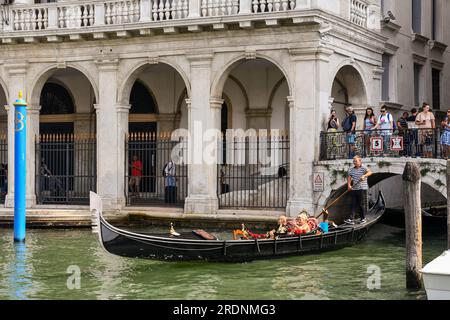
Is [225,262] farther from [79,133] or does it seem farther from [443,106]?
[443,106]

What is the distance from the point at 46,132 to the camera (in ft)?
85.4

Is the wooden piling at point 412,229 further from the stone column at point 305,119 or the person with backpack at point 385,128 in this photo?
the stone column at point 305,119

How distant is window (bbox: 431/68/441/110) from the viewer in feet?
88.3

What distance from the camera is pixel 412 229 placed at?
13.0 meters

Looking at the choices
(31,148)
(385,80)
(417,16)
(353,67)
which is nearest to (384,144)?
(353,67)

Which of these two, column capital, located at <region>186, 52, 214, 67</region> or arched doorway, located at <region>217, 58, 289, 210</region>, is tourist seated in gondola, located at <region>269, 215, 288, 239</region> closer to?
arched doorway, located at <region>217, 58, 289, 210</region>

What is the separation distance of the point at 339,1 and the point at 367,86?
2.62 m

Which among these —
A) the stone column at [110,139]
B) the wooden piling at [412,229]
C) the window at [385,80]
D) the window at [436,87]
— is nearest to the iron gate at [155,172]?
the stone column at [110,139]

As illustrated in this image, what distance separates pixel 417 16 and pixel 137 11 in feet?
29.3

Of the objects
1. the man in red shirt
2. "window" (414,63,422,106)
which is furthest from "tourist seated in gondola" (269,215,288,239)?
"window" (414,63,422,106)

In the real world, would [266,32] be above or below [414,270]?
above

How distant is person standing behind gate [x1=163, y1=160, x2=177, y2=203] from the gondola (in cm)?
632

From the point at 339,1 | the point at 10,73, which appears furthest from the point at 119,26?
the point at 339,1
